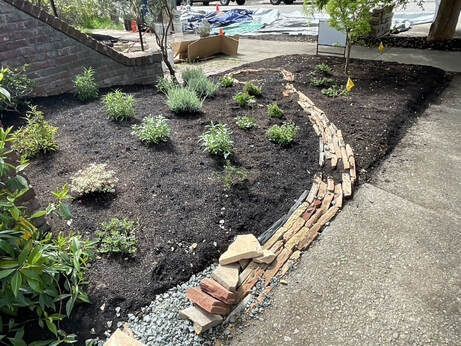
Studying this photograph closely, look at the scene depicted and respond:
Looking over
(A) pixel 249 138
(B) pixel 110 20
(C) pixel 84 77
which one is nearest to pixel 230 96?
(A) pixel 249 138

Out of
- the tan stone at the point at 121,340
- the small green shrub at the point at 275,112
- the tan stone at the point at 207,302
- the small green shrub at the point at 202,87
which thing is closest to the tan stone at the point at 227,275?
the tan stone at the point at 207,302

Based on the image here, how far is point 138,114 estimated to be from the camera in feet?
14.8

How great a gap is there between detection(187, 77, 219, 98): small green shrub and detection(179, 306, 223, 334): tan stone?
3676 millimetres

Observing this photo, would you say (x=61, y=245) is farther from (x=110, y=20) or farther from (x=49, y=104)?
(x=110, y=20)

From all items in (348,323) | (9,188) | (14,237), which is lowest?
(348,323)

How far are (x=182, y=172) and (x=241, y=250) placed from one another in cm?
121

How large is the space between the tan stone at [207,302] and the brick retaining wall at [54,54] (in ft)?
13.7

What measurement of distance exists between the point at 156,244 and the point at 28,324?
0.94m

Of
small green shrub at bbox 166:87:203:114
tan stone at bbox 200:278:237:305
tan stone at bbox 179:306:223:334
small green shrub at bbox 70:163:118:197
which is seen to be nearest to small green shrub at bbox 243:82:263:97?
small green shrub at bbox 166:87:203:114

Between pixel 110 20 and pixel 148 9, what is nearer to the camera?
pixel 148 9

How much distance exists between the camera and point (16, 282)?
5.27 feet

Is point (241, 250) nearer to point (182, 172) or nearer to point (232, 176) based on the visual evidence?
point (232, 176)

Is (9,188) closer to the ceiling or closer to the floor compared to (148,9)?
closer to the floor

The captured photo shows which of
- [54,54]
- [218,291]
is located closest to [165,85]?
[54,54]
